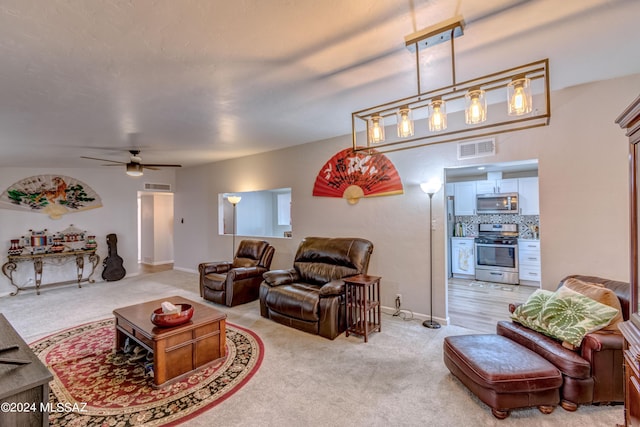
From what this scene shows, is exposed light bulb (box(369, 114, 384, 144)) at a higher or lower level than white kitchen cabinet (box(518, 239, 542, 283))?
higher

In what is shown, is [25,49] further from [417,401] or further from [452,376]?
[452,376]

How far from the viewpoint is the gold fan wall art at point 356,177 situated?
4039 mm

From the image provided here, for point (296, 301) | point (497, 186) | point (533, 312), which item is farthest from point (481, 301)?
Answer: point (296, 301)

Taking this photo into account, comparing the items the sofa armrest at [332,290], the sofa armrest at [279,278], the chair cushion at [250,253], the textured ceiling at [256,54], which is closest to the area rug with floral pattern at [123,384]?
the sofa armrest at [279,278]

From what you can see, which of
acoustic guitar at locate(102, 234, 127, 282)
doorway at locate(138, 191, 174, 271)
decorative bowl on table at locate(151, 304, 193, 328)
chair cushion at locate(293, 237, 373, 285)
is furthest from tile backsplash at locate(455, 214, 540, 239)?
doorway at locate(138, 191, 174, 271)

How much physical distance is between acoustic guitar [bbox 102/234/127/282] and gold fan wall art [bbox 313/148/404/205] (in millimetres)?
5076

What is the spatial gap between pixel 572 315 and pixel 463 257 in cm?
414

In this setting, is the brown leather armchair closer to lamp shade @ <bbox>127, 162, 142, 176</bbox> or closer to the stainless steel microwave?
lamp shade @ <bbox>127, 162, 142, 176</bbox>

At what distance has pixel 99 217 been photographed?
21.4ft

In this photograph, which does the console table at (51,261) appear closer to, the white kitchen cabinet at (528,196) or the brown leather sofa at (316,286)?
the brown leather sofa at (316,286)

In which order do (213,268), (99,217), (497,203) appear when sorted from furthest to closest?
1. (99,217)
2. (497,203)
3. (213,268)

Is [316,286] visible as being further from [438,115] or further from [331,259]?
[438,115]

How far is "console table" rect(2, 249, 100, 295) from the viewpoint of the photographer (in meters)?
5.43

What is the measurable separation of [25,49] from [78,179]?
552 centimetres
